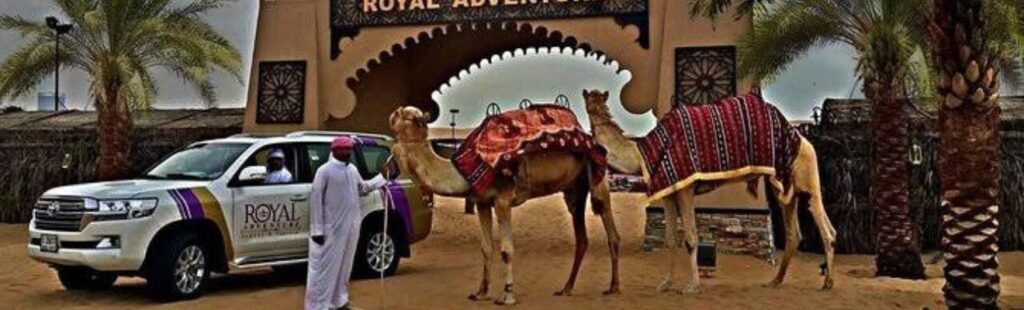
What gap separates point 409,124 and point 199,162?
288 cm

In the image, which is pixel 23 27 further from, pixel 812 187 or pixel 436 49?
pixel 812 187

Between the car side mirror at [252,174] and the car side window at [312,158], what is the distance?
811mm

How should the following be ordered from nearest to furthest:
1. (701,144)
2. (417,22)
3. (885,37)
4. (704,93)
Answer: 1. (701,144)
2. (885,37)
3. (704,93)
4. (417,22)

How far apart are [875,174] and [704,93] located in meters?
2.74

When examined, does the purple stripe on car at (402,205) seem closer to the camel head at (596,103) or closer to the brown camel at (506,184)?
the brown camel at (506,184)

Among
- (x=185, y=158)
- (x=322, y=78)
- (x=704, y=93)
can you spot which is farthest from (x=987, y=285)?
(x=322, y=78)

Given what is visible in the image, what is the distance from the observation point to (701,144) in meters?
10.6

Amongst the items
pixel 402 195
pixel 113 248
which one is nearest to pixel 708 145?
pixel 402 195

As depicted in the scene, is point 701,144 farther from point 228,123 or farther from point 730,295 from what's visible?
point 228,123

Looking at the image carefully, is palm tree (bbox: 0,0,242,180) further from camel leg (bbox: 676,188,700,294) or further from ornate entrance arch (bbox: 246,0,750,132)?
camel leg (bbox: 676,188,700,294)

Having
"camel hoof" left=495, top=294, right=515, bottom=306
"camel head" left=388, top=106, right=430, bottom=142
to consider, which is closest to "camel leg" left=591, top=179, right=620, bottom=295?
"camel hoof" left=495, top=294, right=515, bottom=306

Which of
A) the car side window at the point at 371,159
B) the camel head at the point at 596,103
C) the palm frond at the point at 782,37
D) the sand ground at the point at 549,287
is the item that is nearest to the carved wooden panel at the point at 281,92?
the sand ground at the point at 549,287

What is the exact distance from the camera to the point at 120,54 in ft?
59.2

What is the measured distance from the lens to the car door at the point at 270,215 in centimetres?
1036
